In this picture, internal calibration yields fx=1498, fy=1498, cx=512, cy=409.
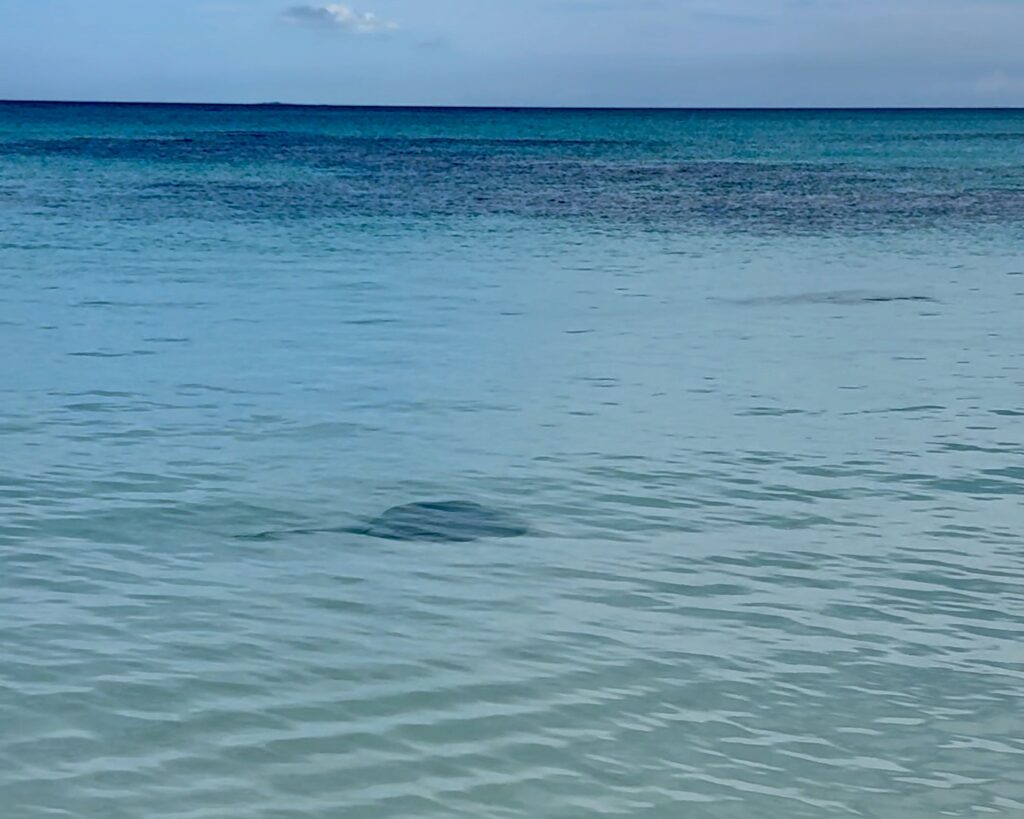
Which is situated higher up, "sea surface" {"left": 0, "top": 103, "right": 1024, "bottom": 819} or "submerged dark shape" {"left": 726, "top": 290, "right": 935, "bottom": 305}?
"submerged dark shape" {"left": 726, "top": 290, "right": 935, "bottom": 305}

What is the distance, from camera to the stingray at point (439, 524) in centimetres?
1030

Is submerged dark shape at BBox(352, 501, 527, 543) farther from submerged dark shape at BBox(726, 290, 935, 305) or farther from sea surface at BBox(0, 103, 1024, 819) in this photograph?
submerged dark shape at BBox(726, 290, 935, 305)

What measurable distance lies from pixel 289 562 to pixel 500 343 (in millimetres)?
9478

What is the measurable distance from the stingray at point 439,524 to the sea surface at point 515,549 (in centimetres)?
13

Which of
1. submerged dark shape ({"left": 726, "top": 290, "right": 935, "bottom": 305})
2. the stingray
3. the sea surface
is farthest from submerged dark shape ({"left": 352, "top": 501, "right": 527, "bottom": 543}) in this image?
submerged dark shape ({"left": 726, "top": 290, "right": 935, "bottom": 305})

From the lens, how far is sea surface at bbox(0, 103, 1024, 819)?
Answer: 22.2 feet

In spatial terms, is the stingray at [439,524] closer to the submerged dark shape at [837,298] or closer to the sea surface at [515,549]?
the sea surface at [515,549]

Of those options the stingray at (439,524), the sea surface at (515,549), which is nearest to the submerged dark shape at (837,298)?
the sea surface at (515,549)

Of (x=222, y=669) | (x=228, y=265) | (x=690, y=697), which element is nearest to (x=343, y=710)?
(x=222, y=669)

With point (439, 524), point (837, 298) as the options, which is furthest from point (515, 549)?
point (837, 298)

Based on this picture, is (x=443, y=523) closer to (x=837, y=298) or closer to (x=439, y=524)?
(x=439, y=524)

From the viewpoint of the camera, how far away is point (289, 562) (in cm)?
970

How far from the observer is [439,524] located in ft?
34.7

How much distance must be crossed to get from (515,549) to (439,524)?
2.62ft
